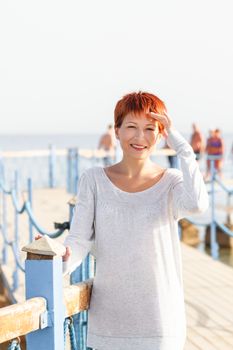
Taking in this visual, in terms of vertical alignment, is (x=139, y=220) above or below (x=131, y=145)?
below

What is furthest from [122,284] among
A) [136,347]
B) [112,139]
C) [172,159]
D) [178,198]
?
[112,139]

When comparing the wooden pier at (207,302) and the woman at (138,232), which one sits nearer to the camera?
the woman at (138,232)

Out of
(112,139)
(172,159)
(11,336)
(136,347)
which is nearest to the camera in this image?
(11,336)

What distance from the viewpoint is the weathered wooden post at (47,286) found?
228cm

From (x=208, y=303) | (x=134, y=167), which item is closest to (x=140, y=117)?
(x=134, y=167)

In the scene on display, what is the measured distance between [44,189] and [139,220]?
571 inches

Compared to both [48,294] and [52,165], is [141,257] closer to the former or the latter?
[48,294]

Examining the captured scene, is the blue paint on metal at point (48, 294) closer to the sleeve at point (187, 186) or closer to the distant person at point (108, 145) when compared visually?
the sleeve at point (187, 186)

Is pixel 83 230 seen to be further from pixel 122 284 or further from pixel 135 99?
pixel 135 99

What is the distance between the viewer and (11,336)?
2.23 metres

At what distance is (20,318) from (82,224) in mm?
451

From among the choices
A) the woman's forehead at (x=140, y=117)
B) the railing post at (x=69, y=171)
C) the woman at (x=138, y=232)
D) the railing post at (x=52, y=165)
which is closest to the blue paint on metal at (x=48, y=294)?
the woman at (x=138, y=232)

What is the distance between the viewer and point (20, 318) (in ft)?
7.40

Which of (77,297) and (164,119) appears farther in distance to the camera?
(77,297)
